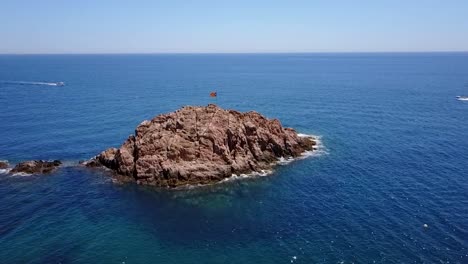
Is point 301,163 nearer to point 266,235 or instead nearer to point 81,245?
point 266,235

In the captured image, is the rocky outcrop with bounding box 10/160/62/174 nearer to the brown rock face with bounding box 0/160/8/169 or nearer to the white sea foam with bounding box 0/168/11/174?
the white sea foam with bounding box 0/168/11/174

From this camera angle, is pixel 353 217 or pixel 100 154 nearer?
pixel 353 217

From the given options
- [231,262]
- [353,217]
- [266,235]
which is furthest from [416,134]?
[231,262]

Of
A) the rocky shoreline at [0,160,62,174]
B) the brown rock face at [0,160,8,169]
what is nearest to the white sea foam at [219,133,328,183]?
the rocky shoreline at [0,160,62,174]

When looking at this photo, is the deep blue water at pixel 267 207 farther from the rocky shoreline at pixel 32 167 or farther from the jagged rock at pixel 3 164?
the rocky shoreline at pixel 32 167

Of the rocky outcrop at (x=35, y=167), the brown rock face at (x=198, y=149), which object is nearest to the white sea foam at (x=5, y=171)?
the rocky outcrop at (x=35, y=167)

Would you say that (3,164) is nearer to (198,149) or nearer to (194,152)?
(194,152)
